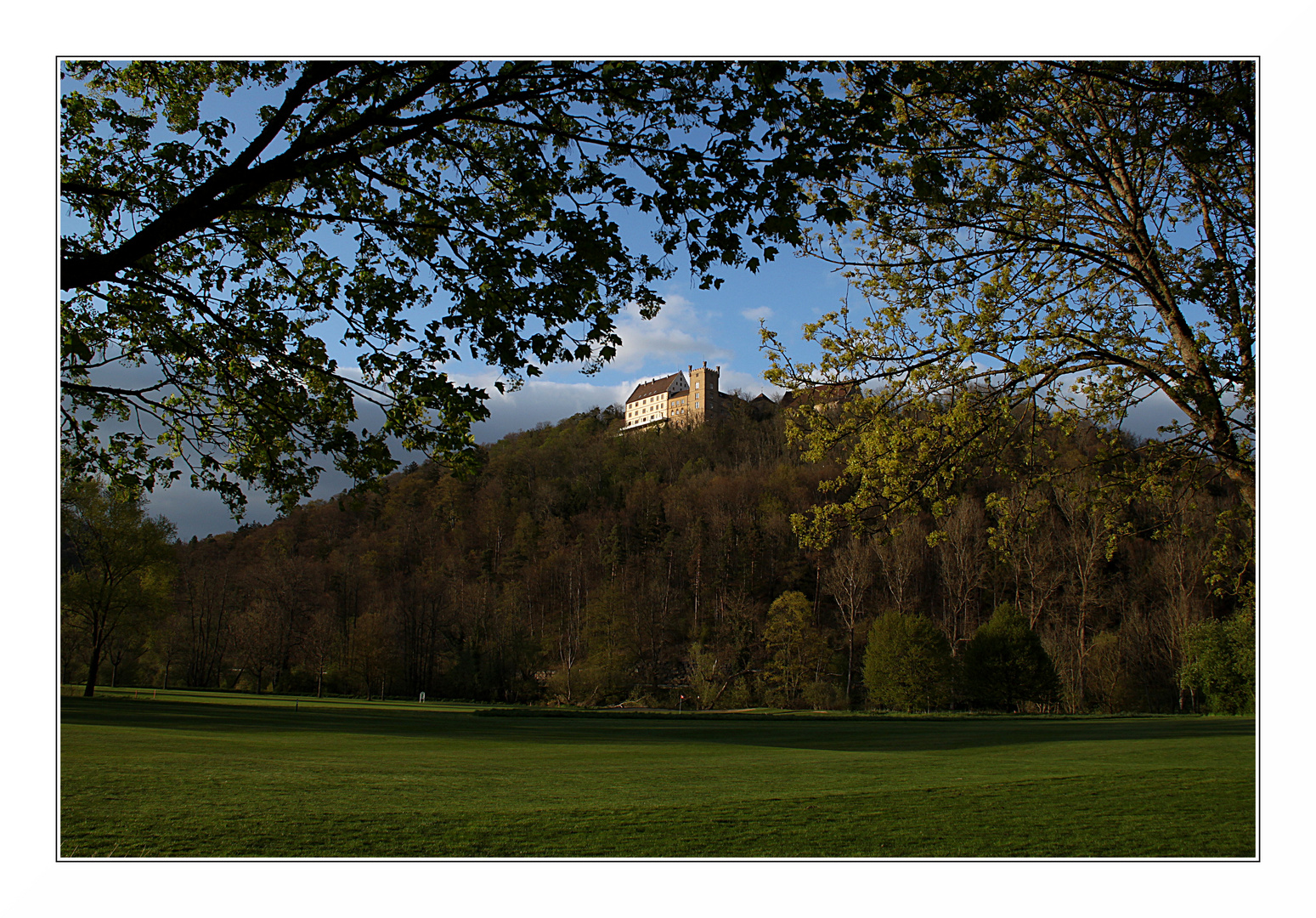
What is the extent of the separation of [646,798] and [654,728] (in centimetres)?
1589

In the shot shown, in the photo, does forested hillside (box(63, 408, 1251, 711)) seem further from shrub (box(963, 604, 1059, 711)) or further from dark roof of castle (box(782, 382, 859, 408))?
dark roof of castle (box(782, 382, 859, 408))

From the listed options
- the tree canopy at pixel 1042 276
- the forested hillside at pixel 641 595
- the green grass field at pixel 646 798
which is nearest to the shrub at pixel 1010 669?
the forested hillside at pixel 641 595

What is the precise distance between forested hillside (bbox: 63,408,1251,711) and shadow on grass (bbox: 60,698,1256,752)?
Result: 460 cm

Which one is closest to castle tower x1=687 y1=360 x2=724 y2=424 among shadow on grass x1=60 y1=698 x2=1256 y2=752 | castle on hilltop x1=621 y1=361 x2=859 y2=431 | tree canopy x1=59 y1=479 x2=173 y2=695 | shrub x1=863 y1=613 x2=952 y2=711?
castle on hilltop x1=621 y1=361 x2=859 y2=431

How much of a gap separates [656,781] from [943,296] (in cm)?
642

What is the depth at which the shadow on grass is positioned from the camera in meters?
16.2

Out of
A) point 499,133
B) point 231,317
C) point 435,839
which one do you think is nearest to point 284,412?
point 231,317

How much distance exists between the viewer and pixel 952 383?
7.50 m

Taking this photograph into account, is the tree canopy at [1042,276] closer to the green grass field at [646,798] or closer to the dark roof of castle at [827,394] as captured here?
the dark roof of castle at [827,394]

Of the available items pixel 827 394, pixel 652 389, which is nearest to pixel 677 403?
pixel 652 389

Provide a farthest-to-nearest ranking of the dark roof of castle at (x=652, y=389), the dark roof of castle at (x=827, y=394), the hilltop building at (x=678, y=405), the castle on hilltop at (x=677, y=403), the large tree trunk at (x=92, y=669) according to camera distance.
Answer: the hilltop building at (x=678, y=405) < the castle on hilltop at (x=677, y=403) < the dark roof of castle at (x=652, y=389) < the large tree trunk at (x=92, y=669) < the dark roof of castle at (x=827, y=394)

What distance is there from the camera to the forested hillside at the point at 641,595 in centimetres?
3347

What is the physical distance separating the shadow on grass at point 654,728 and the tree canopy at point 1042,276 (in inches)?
286
